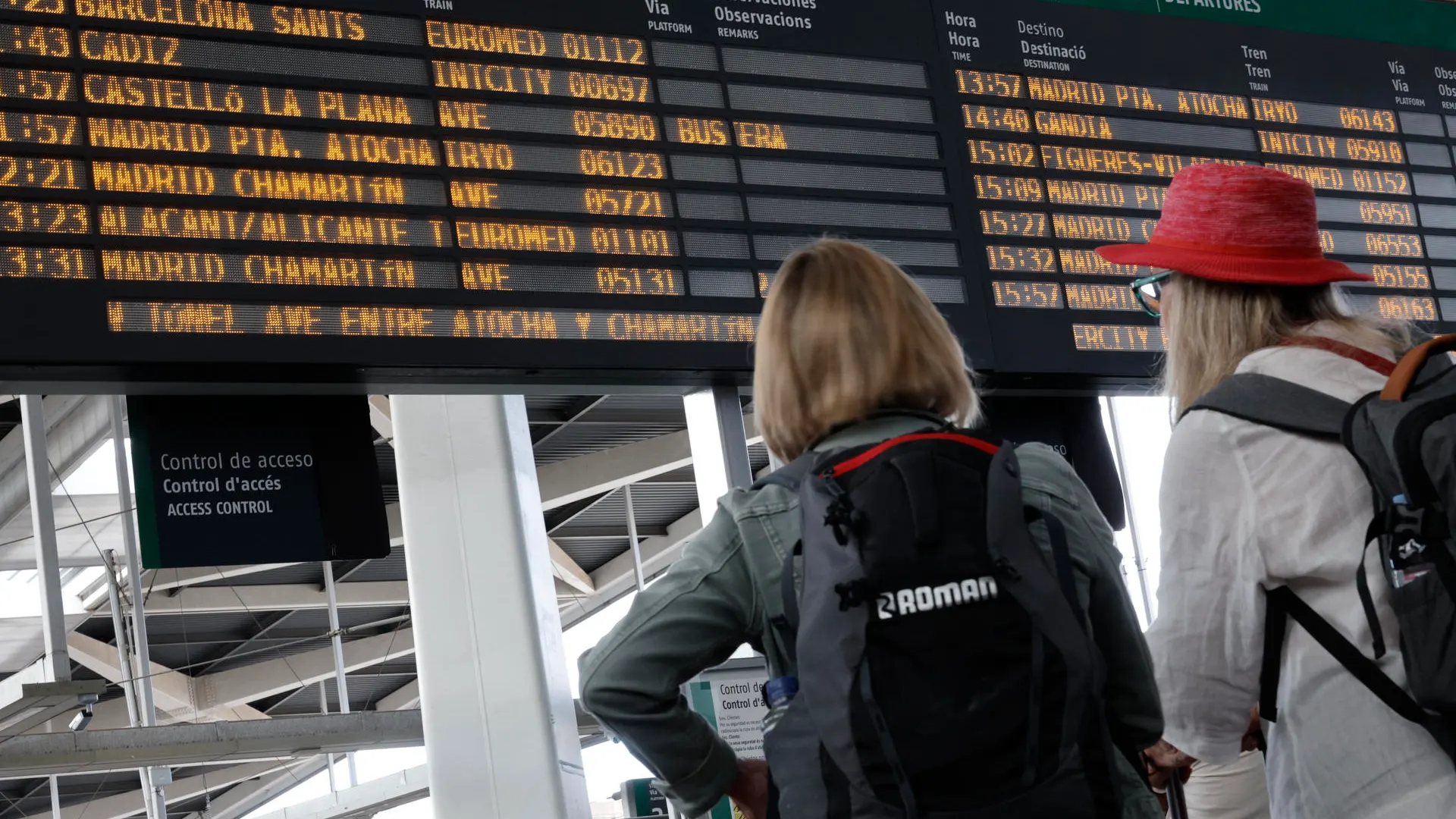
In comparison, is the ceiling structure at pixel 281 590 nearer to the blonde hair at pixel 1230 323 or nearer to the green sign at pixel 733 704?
the green sign at pixel 733 704

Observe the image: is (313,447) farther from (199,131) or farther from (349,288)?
(199,131)

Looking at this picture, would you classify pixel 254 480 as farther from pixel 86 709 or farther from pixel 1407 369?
pixel 86 709

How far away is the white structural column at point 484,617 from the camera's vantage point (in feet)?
25.7

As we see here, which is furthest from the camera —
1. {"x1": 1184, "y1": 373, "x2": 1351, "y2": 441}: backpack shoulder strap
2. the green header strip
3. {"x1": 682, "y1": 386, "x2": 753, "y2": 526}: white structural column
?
the green header strip

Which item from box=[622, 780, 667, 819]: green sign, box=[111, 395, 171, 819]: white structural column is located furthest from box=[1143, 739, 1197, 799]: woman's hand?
box=[111, 395, 171, 819]: white structural column

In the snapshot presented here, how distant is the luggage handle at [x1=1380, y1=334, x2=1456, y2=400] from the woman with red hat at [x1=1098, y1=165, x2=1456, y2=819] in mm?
118

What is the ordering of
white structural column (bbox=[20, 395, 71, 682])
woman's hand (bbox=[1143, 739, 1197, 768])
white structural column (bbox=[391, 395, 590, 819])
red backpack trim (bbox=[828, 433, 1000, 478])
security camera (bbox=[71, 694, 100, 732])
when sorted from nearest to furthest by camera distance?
red backpack trim (bbox=[828, 433, 1000, 478])
woman's hand (bbox=[1143, 739, 1197, 768])
white structural column (bbox=[391, 395, 590, 819])
white structural column (bbox=[20, 395, 71, 682])
security camera (bbox=[71, 694, 100, 732])

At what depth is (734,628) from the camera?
6.96 feet

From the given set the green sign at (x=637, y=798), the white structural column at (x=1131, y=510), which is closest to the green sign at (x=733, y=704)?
the green sign at (x=637, y=798)

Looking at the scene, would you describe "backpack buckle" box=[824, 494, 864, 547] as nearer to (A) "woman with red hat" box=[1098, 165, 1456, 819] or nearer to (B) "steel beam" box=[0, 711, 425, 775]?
(A) "woman with red hat" box=[1098, 165, 1456, 819]

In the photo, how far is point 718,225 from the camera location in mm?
5148

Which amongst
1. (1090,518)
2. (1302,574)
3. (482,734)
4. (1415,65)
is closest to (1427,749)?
(1302,574)

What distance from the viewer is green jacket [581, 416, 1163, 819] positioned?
6.88 ft

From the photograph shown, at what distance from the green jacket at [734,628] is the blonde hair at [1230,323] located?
0.48 m
